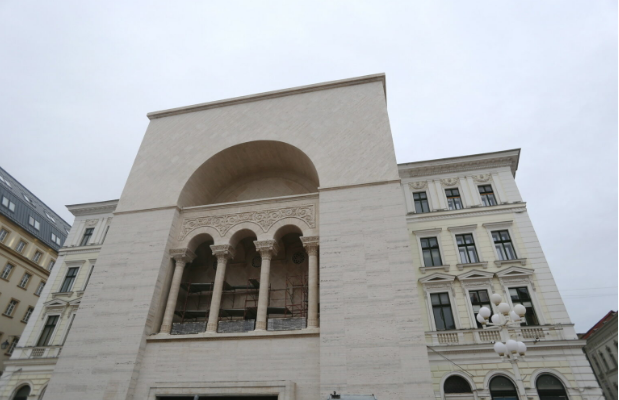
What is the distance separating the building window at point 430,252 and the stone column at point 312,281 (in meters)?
6.98

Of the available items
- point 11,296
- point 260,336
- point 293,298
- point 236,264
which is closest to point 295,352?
point 260,336

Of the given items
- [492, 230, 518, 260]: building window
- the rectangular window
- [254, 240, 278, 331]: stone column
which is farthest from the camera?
[492, 230, 518, 260]: building window

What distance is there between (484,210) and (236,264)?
1364 cm

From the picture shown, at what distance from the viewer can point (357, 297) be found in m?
13.3

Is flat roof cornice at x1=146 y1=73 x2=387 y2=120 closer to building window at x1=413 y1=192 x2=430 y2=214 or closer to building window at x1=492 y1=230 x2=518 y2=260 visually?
building window at x1=413 y1=192 x2=430 y2=214

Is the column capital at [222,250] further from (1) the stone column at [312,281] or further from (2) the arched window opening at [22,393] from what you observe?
(2) the arched window opening at [22,393]

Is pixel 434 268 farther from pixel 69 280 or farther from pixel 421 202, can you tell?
pixel 69 280

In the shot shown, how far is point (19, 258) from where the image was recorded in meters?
30.0

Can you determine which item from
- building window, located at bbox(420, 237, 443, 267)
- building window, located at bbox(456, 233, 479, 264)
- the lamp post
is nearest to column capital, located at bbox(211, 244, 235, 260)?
building window, located at bbox(420, 237, 443, 267)

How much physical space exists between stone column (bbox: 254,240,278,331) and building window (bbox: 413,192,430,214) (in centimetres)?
934

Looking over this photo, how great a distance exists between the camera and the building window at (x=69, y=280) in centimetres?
2353

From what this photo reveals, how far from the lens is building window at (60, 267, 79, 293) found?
77.2 feet

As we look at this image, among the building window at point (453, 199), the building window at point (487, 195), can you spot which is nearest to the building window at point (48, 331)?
the building window at point (453, 199)

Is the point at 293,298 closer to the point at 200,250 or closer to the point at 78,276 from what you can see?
the point at 200,250
